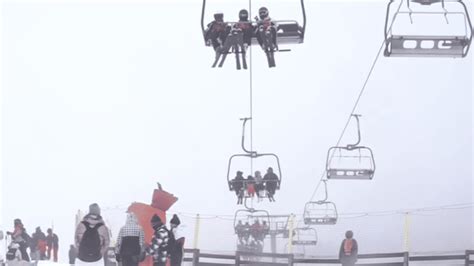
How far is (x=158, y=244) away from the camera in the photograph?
953 centimetres

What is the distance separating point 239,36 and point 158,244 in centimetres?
284

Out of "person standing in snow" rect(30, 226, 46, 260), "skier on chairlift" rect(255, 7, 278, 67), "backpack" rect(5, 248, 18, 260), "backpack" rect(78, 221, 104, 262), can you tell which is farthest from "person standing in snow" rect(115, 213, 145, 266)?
"person standing in snow" rect(30, 226, 46, 260)

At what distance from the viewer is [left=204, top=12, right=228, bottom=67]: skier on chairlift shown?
793cm

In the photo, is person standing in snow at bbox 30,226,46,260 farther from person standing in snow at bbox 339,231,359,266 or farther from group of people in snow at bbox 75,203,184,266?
group of people in snow at bbox 75,203,184,266

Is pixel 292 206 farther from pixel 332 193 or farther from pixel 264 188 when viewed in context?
pixel 264 188

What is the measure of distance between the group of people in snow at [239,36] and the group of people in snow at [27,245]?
6.32 meters

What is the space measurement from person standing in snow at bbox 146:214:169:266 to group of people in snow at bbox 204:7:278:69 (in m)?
2.48

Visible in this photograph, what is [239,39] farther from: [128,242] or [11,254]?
[11,254]

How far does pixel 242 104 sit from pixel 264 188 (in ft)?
428

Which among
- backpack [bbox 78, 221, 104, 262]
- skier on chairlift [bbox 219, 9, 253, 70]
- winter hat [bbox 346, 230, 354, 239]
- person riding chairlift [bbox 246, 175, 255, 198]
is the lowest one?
backpack [bbox 78, 221, 104, 262]

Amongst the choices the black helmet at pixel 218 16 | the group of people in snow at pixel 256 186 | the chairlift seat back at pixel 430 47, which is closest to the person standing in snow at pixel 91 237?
the black helmet at pixel 218 16

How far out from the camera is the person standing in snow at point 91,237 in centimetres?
959

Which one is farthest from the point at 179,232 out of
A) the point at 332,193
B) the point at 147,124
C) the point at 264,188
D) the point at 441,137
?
the point at 147,124

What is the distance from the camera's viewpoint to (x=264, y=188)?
1608cm
